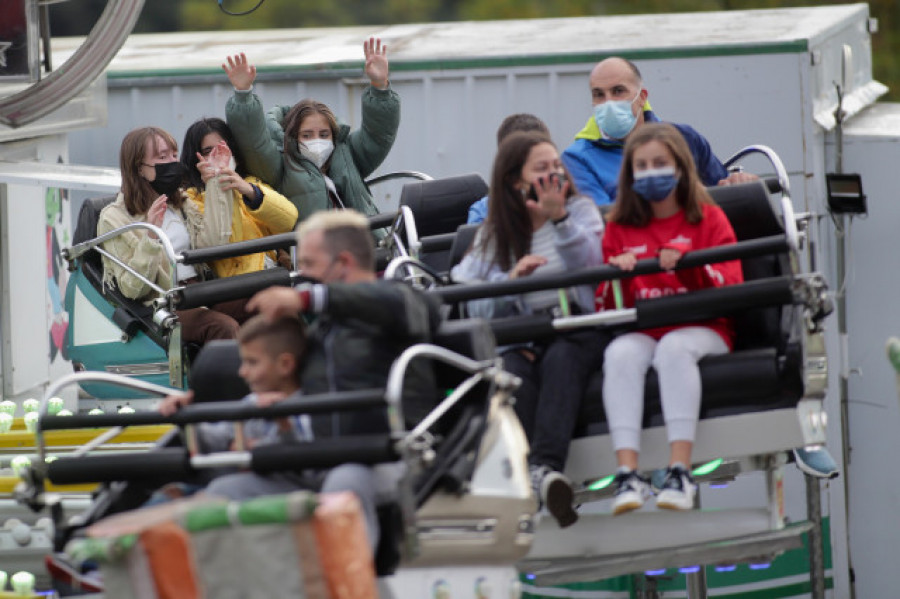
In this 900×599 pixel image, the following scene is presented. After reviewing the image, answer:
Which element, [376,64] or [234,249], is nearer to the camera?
[234,249]

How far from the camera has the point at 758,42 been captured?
10375 millimetres

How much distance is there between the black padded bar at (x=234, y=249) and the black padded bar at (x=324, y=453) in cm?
264

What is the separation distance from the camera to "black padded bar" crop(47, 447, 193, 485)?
4.94m

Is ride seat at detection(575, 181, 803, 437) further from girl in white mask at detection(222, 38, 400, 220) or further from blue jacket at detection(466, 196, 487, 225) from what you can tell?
girl in white mask at detection(222, 38, 400, 220)

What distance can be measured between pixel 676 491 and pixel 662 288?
810 mm

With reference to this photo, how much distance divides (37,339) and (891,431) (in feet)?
17.6

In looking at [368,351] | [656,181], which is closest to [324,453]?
[368,351]

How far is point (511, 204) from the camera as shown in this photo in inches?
236

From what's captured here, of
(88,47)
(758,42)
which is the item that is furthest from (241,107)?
(758,42)

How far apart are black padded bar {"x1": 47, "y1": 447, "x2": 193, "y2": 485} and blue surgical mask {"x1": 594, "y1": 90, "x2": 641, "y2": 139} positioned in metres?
2.53

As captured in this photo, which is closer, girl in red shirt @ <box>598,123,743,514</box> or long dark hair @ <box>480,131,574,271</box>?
girl in red shirt @ <box>598,123,743,514</box>

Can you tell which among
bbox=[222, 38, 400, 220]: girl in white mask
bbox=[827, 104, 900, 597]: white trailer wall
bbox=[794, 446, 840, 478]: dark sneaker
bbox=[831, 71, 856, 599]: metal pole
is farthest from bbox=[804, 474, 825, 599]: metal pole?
bbox=[827, 104, 900, 597]: white trailer wall

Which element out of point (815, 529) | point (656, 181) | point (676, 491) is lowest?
point (815, 529)

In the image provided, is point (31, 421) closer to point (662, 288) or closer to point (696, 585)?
point (662, 288)
